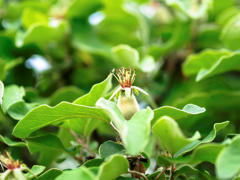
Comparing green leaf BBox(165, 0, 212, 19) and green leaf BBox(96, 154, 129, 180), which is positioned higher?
green leaf BBox(165, 0, 212, 19)

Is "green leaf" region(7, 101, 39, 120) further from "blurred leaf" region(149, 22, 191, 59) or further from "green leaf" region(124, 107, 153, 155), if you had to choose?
"blurred leaf" region(149, 22, 191, 59)

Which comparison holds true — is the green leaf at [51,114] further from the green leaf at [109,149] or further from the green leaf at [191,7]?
the green leaf at [191,7]

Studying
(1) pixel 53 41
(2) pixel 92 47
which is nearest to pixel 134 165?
(2) pixel 92 47

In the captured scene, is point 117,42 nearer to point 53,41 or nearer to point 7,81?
point 53,41

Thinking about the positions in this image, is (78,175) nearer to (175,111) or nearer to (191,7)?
(175,111)

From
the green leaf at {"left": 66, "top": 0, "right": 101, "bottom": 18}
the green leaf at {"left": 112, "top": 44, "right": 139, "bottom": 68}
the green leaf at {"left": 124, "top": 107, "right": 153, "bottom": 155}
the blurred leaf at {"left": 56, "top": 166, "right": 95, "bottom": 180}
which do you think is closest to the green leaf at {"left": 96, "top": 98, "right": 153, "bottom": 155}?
the green leaf at {"left": 124, "top": 107, "right": 153, "bottom": 155}
